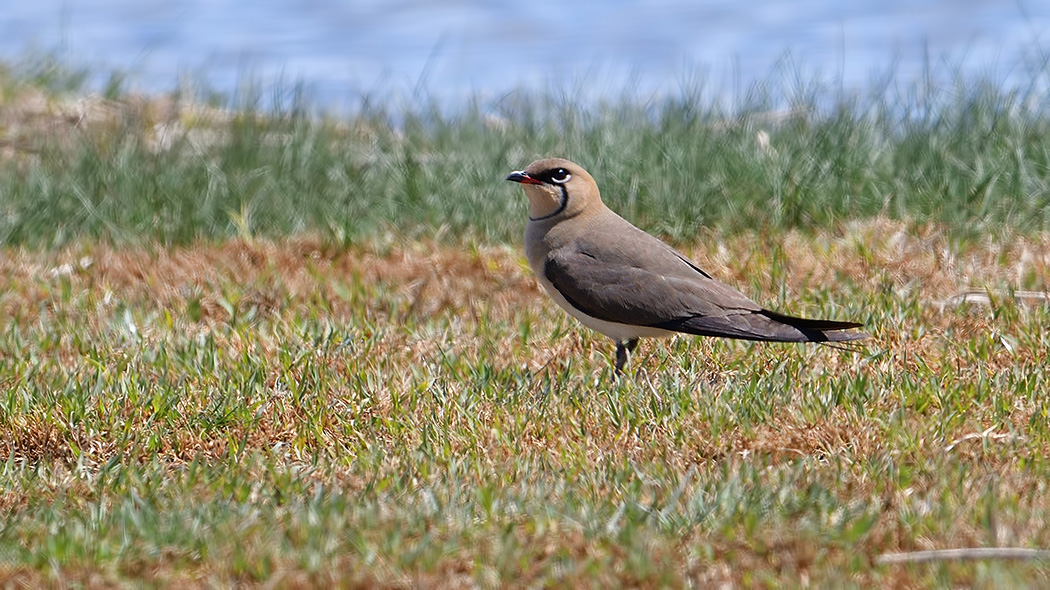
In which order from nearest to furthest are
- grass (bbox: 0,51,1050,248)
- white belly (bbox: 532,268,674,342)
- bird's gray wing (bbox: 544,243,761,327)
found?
bird's gray wing (bbox: 544,243,761,327)
white belly (bbox: 532,268,674,342)
grass (bbox: 0,51,1050,248)

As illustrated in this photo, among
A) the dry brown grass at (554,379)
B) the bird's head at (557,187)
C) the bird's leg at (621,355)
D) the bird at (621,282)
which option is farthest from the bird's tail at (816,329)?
the bird's head at (557,187)

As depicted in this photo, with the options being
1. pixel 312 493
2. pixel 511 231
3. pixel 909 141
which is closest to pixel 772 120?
pixel 909 141

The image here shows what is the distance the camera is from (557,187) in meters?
6.53

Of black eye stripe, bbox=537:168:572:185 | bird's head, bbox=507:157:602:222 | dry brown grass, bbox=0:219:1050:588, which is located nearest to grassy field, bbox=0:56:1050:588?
dry brown grass, bbox=0:219:1050:588

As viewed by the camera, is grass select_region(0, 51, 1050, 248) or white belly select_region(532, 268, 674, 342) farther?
grass select_region(0, 51, 1050, 248)

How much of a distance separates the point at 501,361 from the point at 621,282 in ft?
2.34

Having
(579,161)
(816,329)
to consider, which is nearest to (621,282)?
(816,329)

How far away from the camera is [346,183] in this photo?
948 cm

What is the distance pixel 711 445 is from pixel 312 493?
146 centimetres

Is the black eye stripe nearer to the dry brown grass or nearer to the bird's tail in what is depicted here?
the dry brown grass

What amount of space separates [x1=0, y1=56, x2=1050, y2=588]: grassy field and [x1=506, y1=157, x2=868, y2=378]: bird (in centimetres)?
22

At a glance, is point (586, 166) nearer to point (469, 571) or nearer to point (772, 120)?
point (772, 120)

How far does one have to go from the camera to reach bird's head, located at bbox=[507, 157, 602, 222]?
21.4 ft

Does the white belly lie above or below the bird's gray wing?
below
